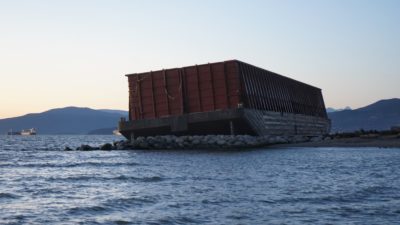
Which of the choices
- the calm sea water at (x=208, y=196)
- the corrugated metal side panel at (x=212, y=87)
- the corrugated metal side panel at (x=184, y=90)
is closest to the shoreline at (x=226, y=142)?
the corrugated metal side panel at (x=184, y=90)

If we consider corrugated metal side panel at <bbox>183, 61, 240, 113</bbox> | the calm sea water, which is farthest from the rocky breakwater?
the calm sea water

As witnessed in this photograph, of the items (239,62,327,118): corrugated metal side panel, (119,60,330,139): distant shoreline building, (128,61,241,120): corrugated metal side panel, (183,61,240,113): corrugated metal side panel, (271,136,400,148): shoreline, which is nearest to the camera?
(271,136,400,148): shoreline

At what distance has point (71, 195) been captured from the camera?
17781 millimetres

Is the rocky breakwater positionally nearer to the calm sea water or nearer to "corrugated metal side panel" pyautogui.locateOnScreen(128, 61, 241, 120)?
"corrugated metal side panel" pyautogui.locateOnScreen(128, 61, 241, 120)

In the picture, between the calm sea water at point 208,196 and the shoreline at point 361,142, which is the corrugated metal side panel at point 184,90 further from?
the calm sea water at point 208,196

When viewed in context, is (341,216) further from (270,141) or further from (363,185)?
(270,141)

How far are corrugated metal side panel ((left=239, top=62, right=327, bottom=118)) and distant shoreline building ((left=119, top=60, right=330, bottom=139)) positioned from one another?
0.17m

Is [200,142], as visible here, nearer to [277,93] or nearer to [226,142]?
[226,142]

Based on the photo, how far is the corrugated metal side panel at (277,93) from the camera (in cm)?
5434

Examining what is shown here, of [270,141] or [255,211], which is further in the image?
[270,141]

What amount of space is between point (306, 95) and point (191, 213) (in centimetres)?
7303

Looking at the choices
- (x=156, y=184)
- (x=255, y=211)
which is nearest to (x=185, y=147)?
(x=156, y=184)

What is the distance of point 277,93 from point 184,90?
735 inches

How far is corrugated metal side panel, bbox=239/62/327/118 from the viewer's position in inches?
2140
